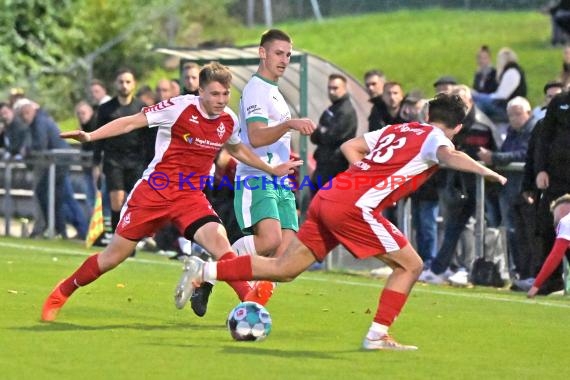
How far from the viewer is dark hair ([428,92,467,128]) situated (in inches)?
427

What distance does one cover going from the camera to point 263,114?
12.5 meters

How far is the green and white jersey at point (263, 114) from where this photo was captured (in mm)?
12547

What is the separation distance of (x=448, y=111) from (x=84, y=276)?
10.3 feet

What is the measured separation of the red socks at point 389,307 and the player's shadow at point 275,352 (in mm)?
455

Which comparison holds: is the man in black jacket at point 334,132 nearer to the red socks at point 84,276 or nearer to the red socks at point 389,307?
the red socks at point 84,276

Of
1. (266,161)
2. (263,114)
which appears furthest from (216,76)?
(266,161)

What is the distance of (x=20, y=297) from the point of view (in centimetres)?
1377

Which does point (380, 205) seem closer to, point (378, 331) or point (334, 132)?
point (378, 331)

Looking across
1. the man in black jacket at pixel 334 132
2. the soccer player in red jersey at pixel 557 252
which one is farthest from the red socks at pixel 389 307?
the man in black jacket at pixel 334 132

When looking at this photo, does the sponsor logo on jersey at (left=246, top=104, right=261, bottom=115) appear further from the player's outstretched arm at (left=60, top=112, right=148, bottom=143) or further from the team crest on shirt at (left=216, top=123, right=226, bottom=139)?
the player's outstretched arm at (left=60, top=112, right=148, bottom=143)

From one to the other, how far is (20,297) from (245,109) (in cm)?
274

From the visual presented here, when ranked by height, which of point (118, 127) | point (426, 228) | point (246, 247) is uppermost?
point (118, 127)

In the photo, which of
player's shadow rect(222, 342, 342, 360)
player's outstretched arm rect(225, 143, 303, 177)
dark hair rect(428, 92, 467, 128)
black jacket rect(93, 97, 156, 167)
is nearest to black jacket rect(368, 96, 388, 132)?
black jacket rect(93, 97, 156, 167)

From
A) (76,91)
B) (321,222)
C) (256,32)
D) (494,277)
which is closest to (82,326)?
(321,222)
